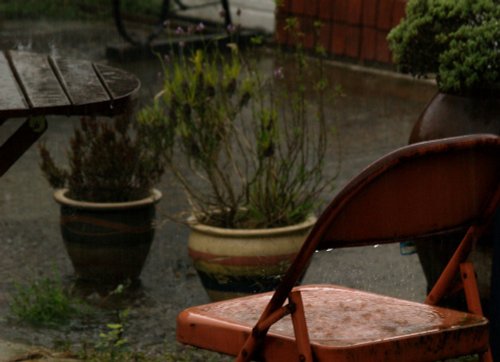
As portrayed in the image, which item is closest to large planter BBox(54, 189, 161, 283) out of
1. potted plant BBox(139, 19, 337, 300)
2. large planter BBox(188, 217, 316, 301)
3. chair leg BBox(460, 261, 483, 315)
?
potted plant BBox(139, 19, 337, 300)

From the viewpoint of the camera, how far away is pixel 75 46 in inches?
457

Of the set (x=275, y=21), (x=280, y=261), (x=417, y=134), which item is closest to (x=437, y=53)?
(x=417, y=134)

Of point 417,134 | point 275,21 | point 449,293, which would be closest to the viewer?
point 449,293

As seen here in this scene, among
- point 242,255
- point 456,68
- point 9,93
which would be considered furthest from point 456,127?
point 9,93

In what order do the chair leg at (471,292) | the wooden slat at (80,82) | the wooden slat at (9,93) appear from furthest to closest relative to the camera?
the wooden slat at (80,82) < the wooden slat at (9,93) < the chair leg at (471,292)

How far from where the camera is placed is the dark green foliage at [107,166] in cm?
541

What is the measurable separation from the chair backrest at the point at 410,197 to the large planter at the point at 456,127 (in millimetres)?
1732

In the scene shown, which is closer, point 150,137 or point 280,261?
point 280,261

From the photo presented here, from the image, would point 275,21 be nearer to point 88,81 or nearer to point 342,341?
point 88,81

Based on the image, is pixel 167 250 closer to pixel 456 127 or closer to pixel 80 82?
pixel 456 127

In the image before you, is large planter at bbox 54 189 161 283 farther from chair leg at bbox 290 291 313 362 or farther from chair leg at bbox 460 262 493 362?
chair leg at bbox 290 291 313 362

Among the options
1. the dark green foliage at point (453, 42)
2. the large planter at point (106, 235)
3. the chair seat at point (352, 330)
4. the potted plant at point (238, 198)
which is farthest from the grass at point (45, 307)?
the chair seat at point (352, 330)

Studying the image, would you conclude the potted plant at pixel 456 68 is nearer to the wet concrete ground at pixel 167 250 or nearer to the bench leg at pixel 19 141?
the wet concrete ground at pixel 167 250

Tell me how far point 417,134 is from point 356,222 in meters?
2.13
